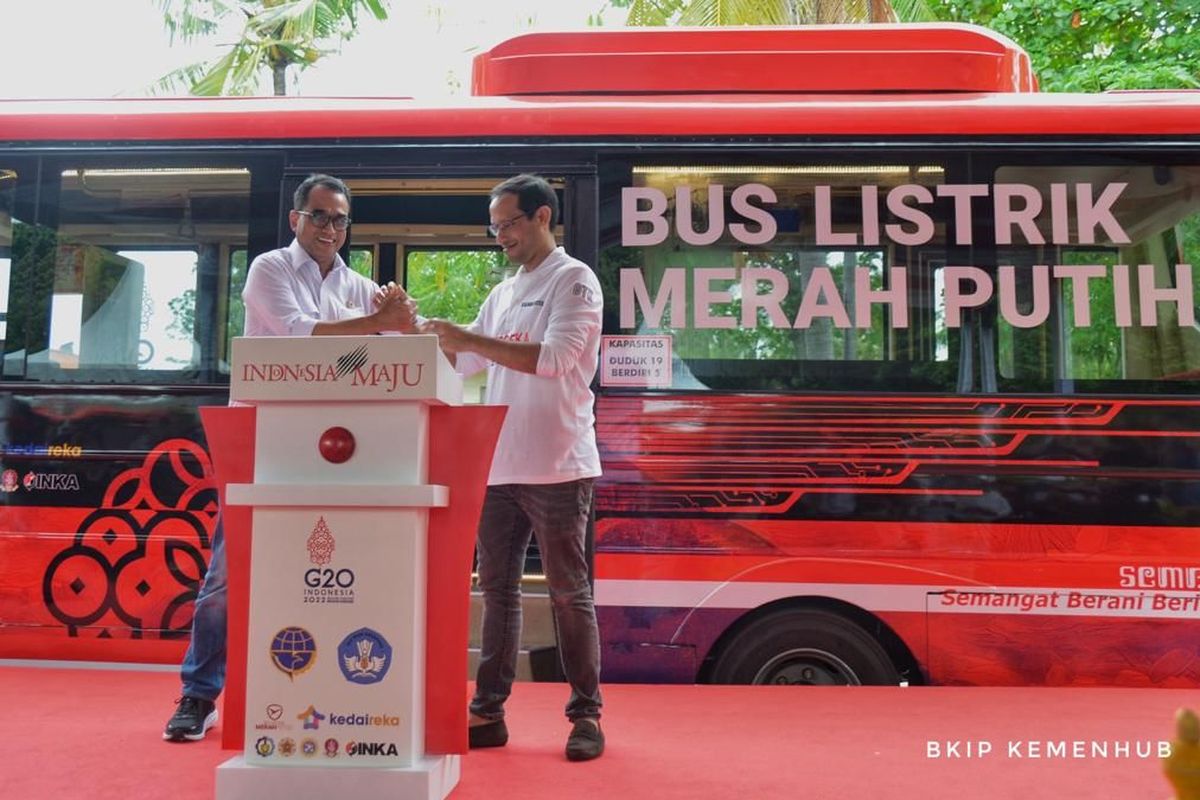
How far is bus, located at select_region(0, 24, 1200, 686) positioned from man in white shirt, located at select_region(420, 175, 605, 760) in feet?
3.29

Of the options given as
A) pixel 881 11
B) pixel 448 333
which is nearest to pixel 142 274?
pixel 448 333

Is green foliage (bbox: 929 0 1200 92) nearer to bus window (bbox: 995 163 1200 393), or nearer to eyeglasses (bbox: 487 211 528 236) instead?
bus window (bbox: 995 163 1200 393)

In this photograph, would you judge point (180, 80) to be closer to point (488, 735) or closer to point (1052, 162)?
point (1052, 162)

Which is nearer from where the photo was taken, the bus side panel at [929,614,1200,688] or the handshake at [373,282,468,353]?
the handshake at [373,282,468,353]

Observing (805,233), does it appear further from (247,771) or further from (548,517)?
(247,771)

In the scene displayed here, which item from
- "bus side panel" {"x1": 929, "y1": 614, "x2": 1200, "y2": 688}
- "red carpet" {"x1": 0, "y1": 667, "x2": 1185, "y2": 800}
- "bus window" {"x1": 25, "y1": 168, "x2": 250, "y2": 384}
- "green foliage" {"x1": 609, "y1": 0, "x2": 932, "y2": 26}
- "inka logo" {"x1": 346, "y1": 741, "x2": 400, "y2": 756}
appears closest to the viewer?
"inka logo" {"x1": 346, "y1": 741, "x2": 400, "y2": 756}

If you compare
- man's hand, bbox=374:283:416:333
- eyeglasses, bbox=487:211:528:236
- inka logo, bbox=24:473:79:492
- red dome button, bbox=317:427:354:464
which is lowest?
inka logo, bbox=24:473:79:492

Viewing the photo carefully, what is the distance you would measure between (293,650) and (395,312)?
1.11 m

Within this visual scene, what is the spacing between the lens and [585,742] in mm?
3361

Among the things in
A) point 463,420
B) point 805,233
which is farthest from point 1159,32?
point 463,420

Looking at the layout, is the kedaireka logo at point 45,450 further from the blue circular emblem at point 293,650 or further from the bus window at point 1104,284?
the bus window at point 1104,284

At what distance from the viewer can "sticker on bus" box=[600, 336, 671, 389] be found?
454cm

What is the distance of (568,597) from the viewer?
3.43m

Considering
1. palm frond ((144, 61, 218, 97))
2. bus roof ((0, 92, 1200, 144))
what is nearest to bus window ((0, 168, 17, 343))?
bus roof ((0, 92, 1200, 144))
